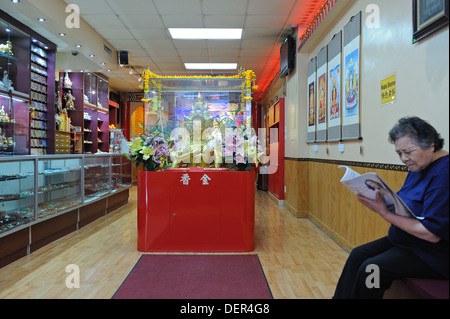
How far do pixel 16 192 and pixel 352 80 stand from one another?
3699mm

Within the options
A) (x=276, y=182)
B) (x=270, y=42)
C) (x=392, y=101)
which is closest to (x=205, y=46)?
(x=270, y=42)

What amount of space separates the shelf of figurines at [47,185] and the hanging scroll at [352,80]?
11.2ft

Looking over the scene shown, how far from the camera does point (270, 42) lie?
6.51 m

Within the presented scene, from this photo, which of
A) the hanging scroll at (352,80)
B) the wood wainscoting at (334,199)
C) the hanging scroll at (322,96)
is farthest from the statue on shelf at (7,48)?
the wood wainscoting at (334,199)

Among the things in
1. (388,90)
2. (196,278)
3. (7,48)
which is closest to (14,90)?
(7,48)

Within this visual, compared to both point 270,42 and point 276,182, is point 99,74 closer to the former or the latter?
point 270,42

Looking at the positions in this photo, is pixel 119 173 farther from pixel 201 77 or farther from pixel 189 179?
pixel 189 179

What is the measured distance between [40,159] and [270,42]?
4756 millimetres

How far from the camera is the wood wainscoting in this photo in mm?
2789

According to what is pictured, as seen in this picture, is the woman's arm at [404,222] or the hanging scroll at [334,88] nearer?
the woman's arm at [404,222]

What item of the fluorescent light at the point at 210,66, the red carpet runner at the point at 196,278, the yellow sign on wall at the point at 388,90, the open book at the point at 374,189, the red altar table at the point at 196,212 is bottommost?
the red carpet runner at the point at 196,278

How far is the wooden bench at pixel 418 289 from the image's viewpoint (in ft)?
4.43

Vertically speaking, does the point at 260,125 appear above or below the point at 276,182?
above

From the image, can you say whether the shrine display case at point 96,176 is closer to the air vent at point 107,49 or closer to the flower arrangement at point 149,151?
the flower arrangement at point 149,151
